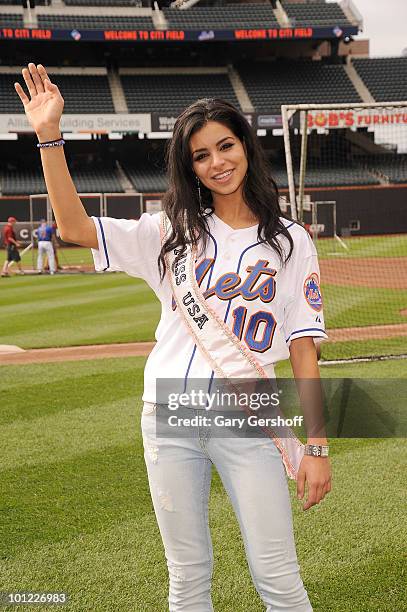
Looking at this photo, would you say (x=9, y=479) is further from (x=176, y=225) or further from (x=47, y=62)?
(x=47, y=62)

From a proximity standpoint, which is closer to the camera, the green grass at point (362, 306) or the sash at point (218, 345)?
the sash at point (218, 345)

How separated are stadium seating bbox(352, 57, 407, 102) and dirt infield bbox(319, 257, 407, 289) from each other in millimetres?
25042

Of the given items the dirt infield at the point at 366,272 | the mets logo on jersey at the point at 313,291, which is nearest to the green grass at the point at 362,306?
the dirt infield at the point at 366,272

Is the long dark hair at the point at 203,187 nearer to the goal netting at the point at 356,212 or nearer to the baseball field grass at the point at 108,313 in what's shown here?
the goal netting at the point at 356,212

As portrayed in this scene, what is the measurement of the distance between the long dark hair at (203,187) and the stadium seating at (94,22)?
4559 centimetres

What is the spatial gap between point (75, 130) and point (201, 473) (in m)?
43.5

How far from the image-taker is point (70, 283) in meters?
20.7

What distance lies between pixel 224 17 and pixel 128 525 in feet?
158

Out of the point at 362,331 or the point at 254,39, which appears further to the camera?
the point at 254,39

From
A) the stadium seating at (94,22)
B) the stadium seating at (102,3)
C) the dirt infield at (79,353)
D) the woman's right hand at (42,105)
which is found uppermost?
the stadium seating at (102,3)

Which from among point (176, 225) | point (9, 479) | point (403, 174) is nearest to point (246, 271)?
point (176, 225)

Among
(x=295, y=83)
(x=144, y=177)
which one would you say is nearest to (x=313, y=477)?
(x=144, y=177)

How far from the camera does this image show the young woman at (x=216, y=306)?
8.00 ft

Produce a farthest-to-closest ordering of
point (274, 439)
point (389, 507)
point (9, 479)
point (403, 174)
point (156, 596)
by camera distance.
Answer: point (403, 174) → point (9, 479) → point (389, 507) → point (156, 596) → point (274, 439)
